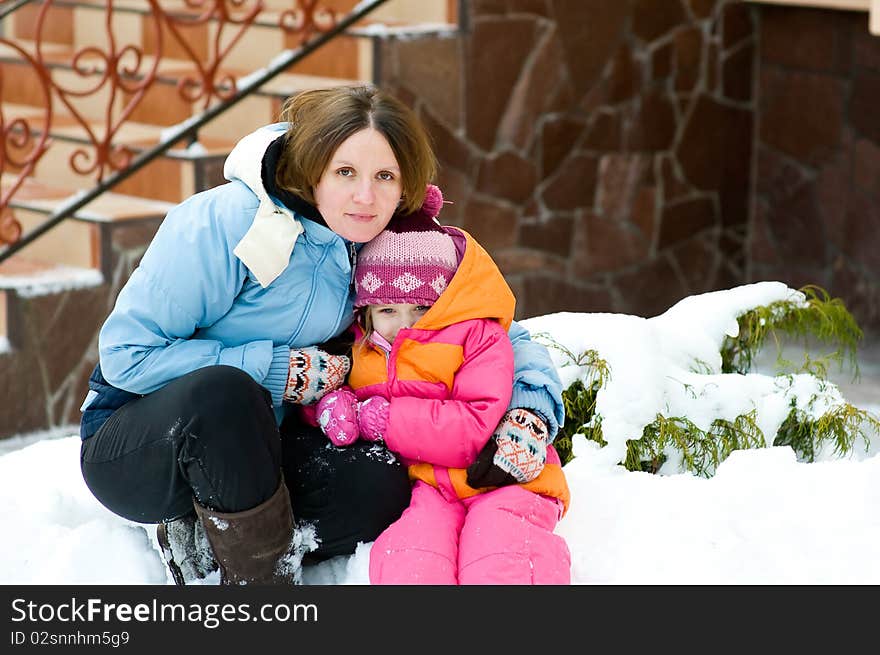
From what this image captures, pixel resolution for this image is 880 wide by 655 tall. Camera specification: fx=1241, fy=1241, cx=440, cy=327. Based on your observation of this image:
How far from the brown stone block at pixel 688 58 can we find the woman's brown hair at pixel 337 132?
335cm

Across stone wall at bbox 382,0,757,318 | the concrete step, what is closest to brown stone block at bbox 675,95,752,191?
stone wall at bbox 382,0,757,318

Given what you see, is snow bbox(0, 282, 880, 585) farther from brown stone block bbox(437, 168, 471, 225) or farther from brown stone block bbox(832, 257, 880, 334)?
brown stone block bbox(832, 257, 880, 334)

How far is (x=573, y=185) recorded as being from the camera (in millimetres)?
4938

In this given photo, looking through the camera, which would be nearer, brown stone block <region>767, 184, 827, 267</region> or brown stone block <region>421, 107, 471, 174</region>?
brown stone block <region>421, 107, 471, 174</region>

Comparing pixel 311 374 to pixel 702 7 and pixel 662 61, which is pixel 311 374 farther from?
pixel 702 7

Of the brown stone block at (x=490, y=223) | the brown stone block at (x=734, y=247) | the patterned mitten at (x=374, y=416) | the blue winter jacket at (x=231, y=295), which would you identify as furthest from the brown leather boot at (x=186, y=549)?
the brown stone block at (x=734, y=247)

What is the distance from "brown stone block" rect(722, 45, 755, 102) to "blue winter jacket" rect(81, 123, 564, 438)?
3619 millimetres

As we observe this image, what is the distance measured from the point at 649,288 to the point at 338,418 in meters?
3.49

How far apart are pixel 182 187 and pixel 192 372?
88.5 inches

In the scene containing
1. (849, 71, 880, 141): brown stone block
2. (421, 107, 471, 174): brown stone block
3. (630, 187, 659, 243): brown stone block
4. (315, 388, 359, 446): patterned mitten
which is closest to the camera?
(315, 388, 359, 446): patterned mitten

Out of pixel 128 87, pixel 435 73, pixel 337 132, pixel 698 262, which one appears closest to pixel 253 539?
pixel 337 132

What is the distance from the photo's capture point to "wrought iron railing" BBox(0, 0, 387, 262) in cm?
359

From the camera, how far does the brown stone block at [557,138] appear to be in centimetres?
478
